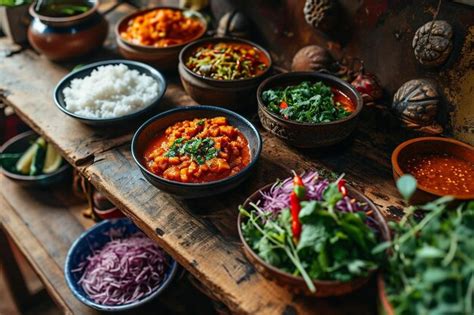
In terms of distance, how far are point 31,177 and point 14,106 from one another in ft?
1.70

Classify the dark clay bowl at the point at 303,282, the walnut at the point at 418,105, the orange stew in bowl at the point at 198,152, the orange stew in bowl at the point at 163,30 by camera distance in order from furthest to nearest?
1. the orange stew in bowl at the point at 163,30
2. the walnut at the point at 418,105
3. the orange stew in bowl at the point at 198,152
4. the dark clay bowl at the point at 303,282

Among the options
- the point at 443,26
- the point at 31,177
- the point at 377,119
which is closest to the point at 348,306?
the point at 377,119

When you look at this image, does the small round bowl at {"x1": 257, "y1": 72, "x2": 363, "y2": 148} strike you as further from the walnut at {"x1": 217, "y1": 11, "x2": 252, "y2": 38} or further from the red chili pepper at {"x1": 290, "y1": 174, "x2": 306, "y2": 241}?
the walnut at {"x1": 217, "y1": 11, "x2": 252, "y2": 38}

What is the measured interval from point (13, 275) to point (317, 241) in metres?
2.65

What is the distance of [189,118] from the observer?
→ 7.62ft

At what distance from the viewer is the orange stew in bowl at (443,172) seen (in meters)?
1.85

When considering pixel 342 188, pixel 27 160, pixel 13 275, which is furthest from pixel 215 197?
pixel 13 275

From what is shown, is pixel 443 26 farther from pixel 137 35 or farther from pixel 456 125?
pixel 137 35

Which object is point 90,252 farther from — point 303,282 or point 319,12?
point 319,12

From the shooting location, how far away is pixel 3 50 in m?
3.25

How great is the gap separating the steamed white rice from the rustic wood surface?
2.78 feet

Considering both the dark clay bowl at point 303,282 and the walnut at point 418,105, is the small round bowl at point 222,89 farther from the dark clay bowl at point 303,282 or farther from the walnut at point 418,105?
the dark clay bowl at point 303,282

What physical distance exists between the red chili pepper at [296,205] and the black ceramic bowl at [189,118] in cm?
33

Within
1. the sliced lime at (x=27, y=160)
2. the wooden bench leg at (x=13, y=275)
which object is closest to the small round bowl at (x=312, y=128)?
the sliced lime at (x=27, y=160)
